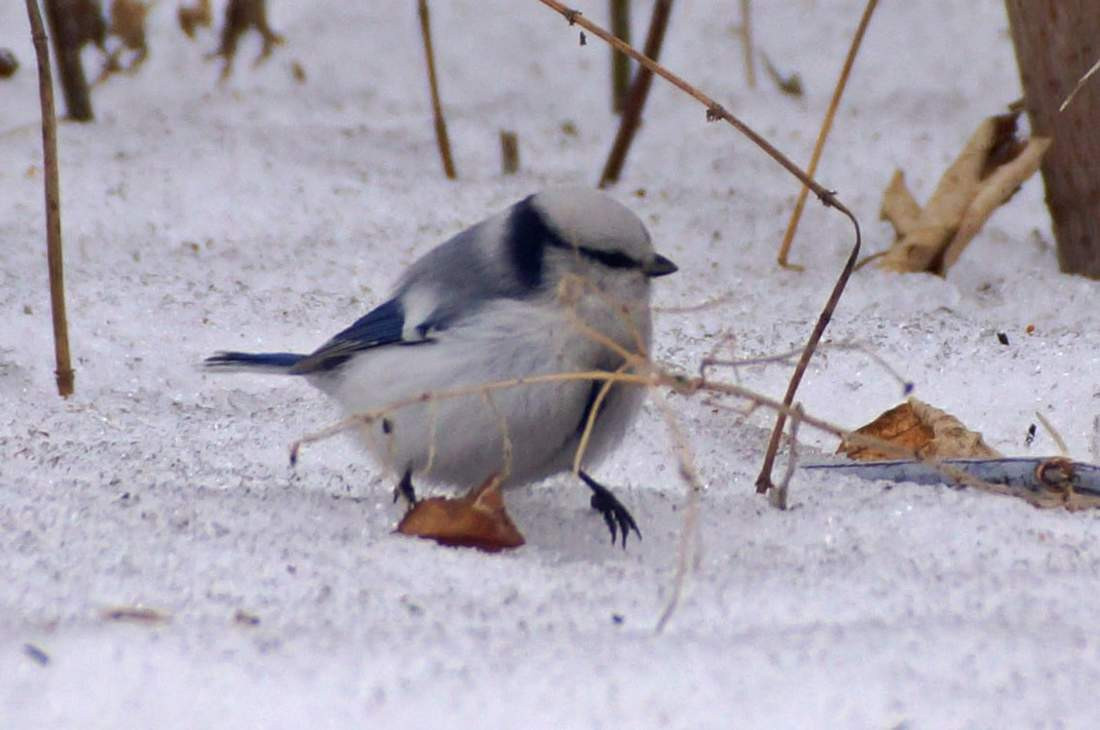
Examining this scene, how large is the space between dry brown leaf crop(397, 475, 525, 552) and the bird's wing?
391 mm

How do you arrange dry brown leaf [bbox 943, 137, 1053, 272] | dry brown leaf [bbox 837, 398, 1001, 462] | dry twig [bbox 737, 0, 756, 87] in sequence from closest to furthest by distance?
dry brown leaf [bbox 837, 398, 1001, 462], dry brown leaf [bbox 943, 137, 1053, 272], dry twig [bbox 737, 0, 756, 87]

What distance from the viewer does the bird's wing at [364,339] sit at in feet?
9.81

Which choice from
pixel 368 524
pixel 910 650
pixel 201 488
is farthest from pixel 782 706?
pixel 201 488

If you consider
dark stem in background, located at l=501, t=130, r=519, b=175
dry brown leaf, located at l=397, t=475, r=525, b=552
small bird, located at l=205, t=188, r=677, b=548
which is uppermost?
small bird, located at l=205, t=188, r=677, b=548

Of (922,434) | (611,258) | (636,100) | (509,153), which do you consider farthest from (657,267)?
(509,153)

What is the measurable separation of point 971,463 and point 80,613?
5.44 feet

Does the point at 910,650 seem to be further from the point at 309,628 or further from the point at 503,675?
the point at 309,628

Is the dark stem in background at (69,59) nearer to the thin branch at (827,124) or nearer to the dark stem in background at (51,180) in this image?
the dark stem in background at (51,180)

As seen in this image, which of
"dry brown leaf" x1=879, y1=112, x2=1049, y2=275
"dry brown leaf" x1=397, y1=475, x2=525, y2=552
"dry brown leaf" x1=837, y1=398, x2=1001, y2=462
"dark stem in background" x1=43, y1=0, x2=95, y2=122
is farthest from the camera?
"dark stem in background" x1=43, y1=0, x2=95, y2=122

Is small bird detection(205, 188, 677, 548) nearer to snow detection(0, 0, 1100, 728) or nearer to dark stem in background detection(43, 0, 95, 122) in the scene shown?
snow detection(0, 0, 1100, 728)

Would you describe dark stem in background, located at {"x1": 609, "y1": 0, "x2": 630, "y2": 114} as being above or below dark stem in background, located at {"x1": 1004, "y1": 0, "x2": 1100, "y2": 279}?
below

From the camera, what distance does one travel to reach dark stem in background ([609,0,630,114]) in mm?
5501

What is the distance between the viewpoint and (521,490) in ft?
10.5

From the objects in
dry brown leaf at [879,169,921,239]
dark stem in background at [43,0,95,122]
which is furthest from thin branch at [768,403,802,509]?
dark stem in background at [43,0,95,122]
